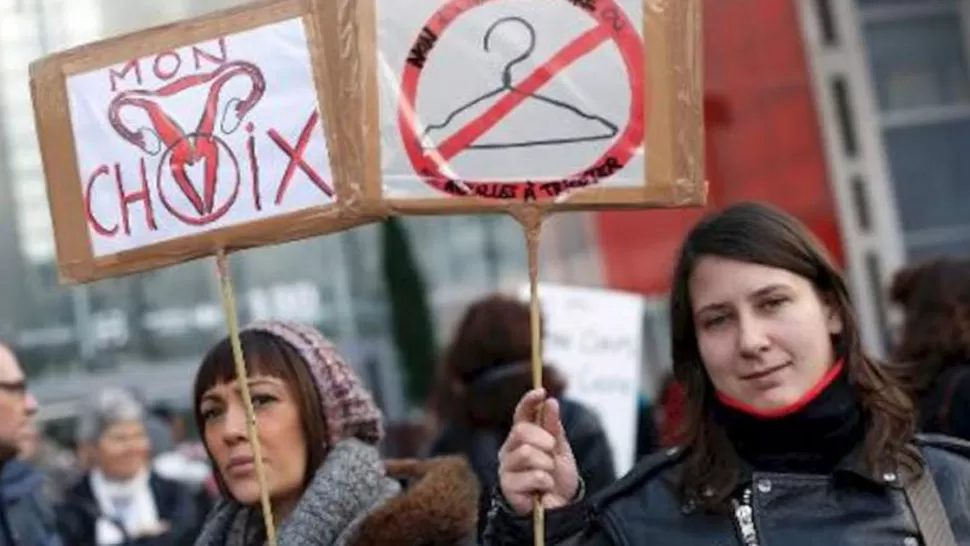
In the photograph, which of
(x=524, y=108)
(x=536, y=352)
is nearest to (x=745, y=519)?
(x=536, y=352)

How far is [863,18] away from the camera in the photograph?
40.2 ft

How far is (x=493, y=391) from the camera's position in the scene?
5.46 metres

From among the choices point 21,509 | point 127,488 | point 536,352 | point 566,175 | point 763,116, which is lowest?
point 127,488

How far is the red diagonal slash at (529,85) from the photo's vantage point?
11.4 ft

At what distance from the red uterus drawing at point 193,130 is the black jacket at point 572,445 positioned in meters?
1.62

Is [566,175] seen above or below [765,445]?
above

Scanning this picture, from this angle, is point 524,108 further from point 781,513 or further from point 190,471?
point 190,471

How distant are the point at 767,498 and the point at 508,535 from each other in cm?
42

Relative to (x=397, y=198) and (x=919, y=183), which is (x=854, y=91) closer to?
(x=919, y=183)

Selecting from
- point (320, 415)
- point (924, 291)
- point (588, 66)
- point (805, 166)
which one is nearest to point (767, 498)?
point (588, 66)

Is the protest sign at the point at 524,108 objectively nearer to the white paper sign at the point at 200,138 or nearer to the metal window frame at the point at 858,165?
the white paper sign at the point at 200,138

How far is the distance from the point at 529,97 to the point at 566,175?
0.48 ft

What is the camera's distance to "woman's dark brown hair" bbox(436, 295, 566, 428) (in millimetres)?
5445

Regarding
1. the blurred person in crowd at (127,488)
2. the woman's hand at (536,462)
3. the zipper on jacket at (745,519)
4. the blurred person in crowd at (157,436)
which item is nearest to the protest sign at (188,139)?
the woman's hand at (536,462)
